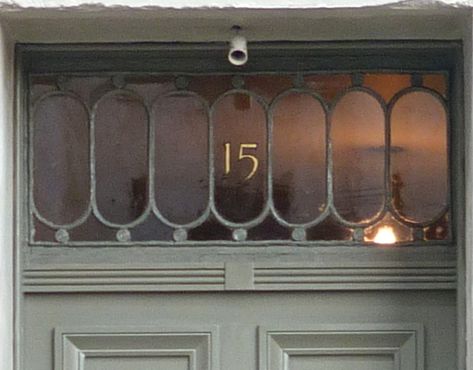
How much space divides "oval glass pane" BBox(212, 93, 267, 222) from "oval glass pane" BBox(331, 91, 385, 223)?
18 cm

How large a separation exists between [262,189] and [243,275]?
22cm

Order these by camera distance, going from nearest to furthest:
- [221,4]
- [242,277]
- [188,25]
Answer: [221,4] → [188,25] → [242,277]

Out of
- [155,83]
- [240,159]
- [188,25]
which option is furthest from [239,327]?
[188,25]

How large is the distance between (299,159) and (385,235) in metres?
0.28

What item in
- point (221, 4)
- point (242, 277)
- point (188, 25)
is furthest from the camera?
point (242, 277)

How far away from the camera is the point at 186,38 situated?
299 cm

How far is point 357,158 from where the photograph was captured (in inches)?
120

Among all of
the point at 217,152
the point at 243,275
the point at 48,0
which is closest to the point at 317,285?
the point at 243,275

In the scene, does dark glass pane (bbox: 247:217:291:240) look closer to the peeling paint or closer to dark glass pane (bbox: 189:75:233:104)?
dark glass pane (bbox: 189:75:233:104)

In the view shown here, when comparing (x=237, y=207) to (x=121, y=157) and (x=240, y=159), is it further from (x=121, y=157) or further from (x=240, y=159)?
(x=121, y=157)

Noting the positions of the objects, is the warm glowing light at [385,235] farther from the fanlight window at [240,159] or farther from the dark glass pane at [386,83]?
the dark glass pane at [386,83]

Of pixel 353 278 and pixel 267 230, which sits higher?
pixel 267 230

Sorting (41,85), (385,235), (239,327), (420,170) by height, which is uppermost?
(41,85)

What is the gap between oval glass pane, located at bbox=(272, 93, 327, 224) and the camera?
305 cm
